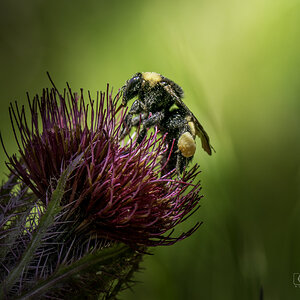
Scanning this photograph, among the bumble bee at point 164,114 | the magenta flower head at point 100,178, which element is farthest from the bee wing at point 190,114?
the magenta flower head at point 100,178

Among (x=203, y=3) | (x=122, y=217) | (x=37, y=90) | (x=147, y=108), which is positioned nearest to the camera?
(x=122, y=217)

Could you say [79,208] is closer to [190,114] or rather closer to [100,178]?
[100,178]

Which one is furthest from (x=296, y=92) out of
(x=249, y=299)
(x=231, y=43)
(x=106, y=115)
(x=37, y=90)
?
(x=37, y=90)

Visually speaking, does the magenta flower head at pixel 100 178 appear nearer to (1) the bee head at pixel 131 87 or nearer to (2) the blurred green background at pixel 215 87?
(1) the bee head at pixel 131 87

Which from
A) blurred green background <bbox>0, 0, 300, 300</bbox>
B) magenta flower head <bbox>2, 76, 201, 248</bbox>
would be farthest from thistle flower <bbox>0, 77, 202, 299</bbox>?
blurred green background <bbox>0, 0, 300, 300</bbox>

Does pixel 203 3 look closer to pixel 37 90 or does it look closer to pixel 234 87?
pixel 234 87

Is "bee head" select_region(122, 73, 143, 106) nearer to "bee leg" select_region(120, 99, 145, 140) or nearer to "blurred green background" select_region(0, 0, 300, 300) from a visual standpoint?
"bee leg" select_region(120, 99, 145, 140)
